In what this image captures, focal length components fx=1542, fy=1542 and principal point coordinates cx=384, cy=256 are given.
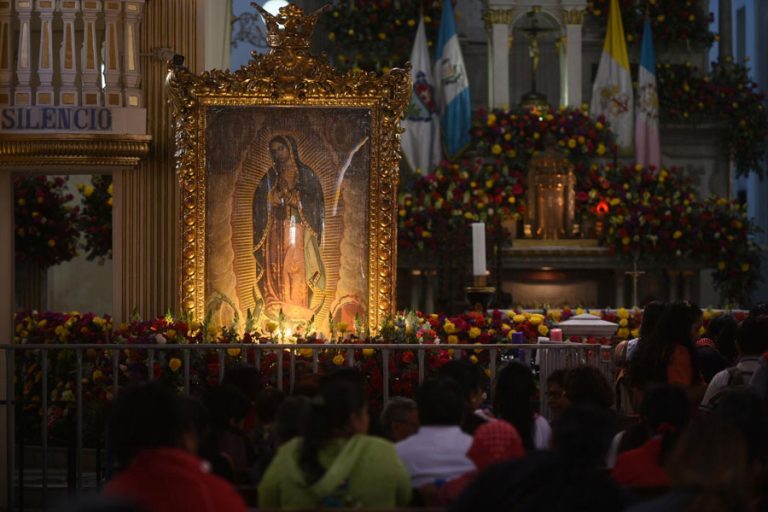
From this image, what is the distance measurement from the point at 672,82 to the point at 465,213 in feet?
16.0

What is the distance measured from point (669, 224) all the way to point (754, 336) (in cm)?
1026

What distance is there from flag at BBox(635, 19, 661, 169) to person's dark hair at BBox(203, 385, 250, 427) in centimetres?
1424

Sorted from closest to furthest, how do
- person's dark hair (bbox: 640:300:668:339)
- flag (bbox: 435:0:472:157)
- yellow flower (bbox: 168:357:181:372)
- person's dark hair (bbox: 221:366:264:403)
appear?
person's dark hair (bbox: 221:366:264:403)
person's dark hair (bbox: 640:300:668:339)
yellow flower (bbox: 168:357:181:372)
flag (bbox: 435:0:472:157)

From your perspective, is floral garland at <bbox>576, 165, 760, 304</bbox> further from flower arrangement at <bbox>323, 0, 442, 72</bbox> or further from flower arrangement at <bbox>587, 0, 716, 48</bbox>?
flower arrangement at <bbox>323, 0, 442, 72</bbox>

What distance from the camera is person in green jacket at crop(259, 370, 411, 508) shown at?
5605 mm

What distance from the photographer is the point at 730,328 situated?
981cm

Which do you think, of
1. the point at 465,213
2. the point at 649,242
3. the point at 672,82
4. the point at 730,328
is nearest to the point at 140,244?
the point at 730,328

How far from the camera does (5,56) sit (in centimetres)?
1214

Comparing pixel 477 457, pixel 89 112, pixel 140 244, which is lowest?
pixel 477 457

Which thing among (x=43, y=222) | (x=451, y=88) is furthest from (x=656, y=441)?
(x=451, y=88)

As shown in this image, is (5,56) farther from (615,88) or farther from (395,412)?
(615,88)

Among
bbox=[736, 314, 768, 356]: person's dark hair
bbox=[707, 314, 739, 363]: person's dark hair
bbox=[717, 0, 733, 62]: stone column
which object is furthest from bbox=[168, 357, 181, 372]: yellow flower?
bbox=[717, 0, 733, 62]: stone column

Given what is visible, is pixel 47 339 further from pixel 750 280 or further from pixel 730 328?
pixel 750 280

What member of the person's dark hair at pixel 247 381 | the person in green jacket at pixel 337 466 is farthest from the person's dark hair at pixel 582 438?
the person's dark hair at pixel 247 381
